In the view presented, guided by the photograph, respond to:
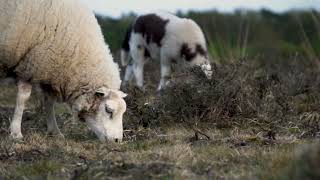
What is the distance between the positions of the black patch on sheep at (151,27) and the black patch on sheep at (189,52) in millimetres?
732

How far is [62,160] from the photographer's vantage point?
19.7ft

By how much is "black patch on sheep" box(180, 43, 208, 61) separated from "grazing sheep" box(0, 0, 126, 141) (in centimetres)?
574

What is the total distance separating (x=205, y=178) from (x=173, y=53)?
9.31 m

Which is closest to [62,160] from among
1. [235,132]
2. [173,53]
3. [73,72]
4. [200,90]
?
[73,72]

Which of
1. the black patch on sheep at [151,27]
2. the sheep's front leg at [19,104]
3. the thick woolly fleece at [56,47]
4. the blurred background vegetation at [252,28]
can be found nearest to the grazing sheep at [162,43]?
the black patch on sheep at [151,27]

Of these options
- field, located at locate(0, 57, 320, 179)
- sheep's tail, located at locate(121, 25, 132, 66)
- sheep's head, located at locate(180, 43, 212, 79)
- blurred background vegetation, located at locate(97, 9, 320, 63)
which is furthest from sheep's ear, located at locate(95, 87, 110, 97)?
A: blurred background vegetation, located at locate(97, 9, 320, 63)

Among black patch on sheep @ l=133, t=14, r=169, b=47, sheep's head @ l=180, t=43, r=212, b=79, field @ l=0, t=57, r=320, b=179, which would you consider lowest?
field @ l=0, t=57, r=320, b=179

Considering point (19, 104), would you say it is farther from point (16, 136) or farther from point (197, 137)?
→ point (197, 137)

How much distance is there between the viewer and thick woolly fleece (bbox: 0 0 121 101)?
7.53m

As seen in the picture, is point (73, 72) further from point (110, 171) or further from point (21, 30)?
point (110, 171)

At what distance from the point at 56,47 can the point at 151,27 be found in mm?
7376

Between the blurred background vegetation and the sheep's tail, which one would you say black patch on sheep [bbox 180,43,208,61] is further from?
the blurred background vegetation

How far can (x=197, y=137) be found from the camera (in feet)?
23.6

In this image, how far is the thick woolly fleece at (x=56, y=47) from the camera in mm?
7527
